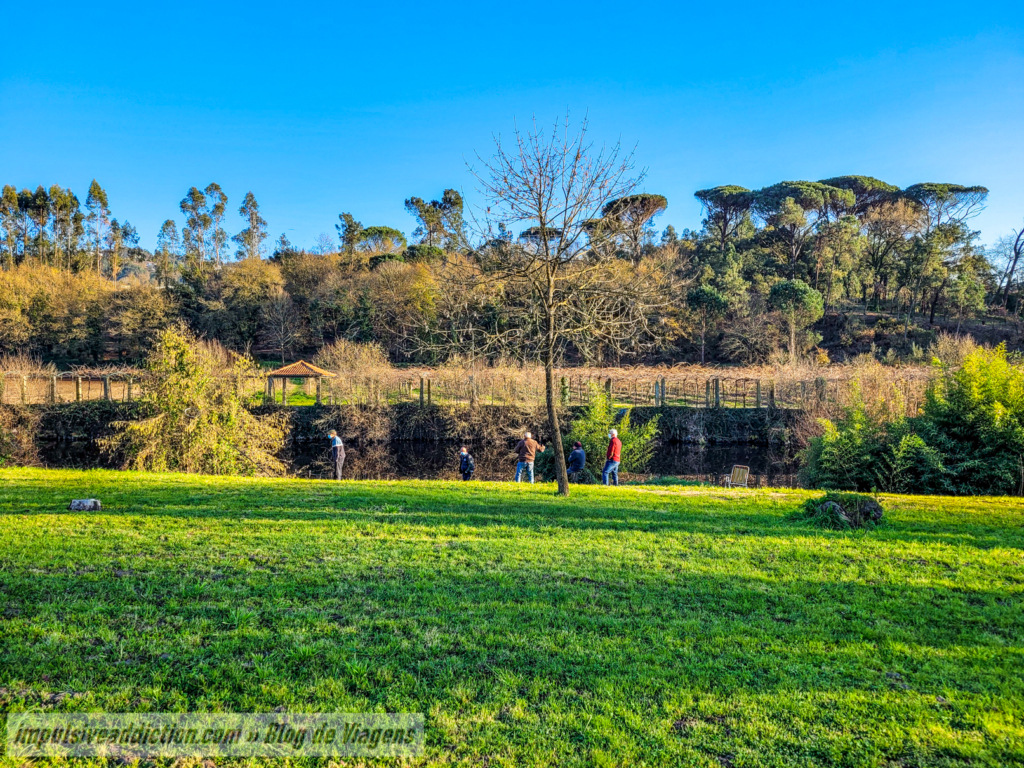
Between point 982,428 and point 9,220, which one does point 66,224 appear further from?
point 982,428

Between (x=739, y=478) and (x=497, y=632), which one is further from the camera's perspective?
(x=739, y=478)

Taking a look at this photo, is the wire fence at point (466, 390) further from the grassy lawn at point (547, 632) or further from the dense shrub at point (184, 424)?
the grassy lawn at point (547, 632)

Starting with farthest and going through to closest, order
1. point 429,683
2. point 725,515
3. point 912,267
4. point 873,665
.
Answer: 1. point 912,267
2. point 725,515
3. point 873,665
4. point 429,683

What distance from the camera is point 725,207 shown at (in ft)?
205

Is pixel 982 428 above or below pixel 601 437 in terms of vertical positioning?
above

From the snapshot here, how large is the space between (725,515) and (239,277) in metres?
52.3

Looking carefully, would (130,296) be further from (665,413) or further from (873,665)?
(873,665)

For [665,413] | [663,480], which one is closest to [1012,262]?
[665,413]

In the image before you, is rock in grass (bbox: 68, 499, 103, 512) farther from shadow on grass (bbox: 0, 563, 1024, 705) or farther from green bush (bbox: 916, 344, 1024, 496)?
green bush (bbox: 916, 344, 1024, 496)

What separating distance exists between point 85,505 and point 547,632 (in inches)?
314

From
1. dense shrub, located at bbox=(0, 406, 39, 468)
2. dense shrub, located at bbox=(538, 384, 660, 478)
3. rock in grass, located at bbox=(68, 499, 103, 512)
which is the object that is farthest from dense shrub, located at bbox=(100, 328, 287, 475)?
dense shrub, located at bbox=(538, 384, 660, 478)

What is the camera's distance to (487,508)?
9969 mm

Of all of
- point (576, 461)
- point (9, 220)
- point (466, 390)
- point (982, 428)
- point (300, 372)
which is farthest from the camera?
point (9, 220)

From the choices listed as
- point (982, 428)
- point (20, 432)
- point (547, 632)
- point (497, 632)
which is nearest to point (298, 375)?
point (20, 432)
